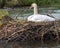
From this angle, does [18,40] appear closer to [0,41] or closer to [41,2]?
[0,41]

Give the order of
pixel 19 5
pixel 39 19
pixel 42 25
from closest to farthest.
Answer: pixel 42 25 → pixel 39 19 → pixel 19 5

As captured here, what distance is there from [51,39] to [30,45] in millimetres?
994

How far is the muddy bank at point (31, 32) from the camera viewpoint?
Result: 16.3 meters

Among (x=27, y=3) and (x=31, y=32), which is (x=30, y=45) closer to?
(x=31, y=32)

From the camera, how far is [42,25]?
1627 cm

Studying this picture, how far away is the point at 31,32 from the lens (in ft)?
53.7

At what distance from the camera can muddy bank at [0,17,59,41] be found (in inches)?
643

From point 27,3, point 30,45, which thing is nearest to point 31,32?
point 30,45

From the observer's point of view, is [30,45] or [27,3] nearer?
[30,45]

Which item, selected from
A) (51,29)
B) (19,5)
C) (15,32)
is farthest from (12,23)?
(19,5)

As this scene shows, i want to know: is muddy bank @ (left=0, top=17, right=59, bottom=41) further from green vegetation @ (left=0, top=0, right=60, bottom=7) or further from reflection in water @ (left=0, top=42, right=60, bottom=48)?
green vegetation @ (left=0, top=0, right=60, bottom=7)

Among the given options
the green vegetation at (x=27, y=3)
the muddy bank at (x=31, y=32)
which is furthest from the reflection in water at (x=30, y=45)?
the green vegetation at (x=27, y=3)

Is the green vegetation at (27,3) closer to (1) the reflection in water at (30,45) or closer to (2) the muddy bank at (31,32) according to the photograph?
(2) the muddy bank at (31,32)

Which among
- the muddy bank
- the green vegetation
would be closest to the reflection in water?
the muddy bank
